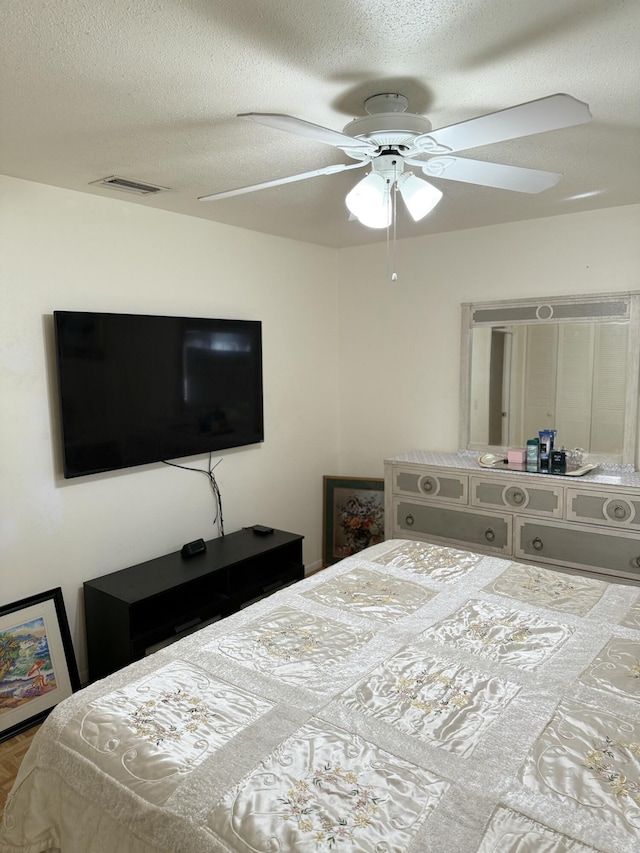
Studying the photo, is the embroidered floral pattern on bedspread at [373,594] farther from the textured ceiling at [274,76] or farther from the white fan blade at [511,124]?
the textured ceiling at [274,76]

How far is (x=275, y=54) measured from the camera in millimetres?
1609

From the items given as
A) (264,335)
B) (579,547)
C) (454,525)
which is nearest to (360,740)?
(579,547)

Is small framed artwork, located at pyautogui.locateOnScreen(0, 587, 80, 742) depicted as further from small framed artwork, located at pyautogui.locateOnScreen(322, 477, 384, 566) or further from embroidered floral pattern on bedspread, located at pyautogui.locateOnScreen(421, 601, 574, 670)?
small framed artwork, located at pyautogui.locateOnScreen(322, 477, 384, 566)

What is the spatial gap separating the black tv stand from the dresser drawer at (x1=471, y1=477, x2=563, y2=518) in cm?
117

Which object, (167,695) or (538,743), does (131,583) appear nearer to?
(167,695)

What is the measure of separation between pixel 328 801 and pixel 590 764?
604 mm

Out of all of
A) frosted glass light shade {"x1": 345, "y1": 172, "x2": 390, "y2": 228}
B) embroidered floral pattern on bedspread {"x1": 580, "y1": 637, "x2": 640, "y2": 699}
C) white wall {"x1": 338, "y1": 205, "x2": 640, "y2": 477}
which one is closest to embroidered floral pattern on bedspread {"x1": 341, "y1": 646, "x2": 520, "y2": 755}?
embroidered floral pattern on bedspread {"x1": 580, "y1": 637, "x2": 640, "y2": 699}

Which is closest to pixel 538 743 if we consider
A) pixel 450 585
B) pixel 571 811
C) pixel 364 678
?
pixel 571 811

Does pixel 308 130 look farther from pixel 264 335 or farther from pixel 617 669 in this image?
pixel 264 335

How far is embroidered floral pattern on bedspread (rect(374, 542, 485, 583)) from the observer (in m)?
2.52

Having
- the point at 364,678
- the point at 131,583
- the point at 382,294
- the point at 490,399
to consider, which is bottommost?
the point at 131,583

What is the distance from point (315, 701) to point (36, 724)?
6.05 feet

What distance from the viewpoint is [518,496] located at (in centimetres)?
344

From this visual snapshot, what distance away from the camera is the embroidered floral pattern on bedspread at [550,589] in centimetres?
220
